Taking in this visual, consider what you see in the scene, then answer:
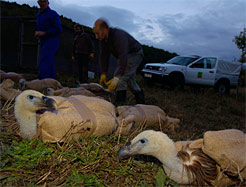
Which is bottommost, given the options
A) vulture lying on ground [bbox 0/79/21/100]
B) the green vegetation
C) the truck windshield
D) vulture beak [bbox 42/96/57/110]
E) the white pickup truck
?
the green vegetation

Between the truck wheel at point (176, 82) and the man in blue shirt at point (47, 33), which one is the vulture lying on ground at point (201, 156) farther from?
the truck wheel at point (176, 82)

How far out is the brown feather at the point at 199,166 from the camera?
189 centimetres

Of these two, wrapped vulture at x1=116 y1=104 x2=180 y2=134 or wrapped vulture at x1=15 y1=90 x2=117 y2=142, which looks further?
wrapped vulture at x1=116 y1=104 x2=180 y2=134

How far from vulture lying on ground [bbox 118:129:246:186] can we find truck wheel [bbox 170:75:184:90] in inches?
312

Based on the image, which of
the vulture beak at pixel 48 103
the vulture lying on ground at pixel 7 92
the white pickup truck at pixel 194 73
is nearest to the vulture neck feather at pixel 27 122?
the vulture beak at pixel 48 103

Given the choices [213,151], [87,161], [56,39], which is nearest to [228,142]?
[213,151]

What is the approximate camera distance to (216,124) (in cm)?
486

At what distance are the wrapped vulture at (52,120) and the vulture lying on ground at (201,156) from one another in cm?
49

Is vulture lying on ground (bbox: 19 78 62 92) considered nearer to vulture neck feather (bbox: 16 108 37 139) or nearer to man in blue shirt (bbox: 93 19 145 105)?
man in blue shirt (bbox: 93 19 145 105)

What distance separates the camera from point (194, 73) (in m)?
10.4

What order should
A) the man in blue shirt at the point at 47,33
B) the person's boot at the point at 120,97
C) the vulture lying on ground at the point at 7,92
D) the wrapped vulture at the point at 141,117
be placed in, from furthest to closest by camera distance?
the man in blue shirt at the point at 47,33
the person's boot at the point at 120,97
the vulture lying on ground at the point at 7,92
the wrapped vulture at the point at 141,117

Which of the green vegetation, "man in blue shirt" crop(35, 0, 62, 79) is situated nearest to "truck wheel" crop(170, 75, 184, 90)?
"man in blue shirt" crop(35, 0, 62, 79)

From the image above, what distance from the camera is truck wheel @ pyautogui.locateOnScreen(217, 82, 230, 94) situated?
1091 centimetres

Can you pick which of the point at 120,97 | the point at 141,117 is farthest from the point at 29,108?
the point at 120,97
